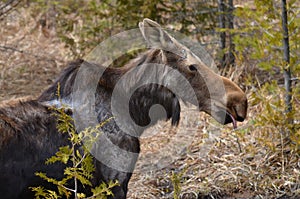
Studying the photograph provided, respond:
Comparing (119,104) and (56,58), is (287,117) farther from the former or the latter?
(56,58)

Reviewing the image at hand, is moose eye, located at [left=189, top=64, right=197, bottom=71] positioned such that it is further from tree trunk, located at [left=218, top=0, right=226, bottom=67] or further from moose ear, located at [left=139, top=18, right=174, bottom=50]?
tree trunk, located at [left=218, top=0, right=226, bottom=67]

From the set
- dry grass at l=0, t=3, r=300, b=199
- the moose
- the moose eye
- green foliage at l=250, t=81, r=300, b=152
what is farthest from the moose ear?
green foliage at l=250, t=81, r=300, b=152

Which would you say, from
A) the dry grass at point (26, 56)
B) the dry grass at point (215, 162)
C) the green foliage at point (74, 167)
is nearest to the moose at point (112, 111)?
the green foliage at point (74, 167)

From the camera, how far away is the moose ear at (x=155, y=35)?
5440mm

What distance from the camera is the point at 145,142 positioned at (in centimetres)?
845

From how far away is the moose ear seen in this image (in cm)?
544

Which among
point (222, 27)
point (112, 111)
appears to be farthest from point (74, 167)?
point (222, 27)

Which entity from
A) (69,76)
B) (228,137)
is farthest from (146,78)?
(228,137)

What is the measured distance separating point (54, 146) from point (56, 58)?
6.96 metres

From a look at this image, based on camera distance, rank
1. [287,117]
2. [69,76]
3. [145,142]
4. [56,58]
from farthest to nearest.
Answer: [56,58] → [145,142] → [287,117] → [69,76]

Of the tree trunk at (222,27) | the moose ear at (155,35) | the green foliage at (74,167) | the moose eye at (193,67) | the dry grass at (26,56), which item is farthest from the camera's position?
the dry grass at (26,56)

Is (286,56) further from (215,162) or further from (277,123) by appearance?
(215,162)

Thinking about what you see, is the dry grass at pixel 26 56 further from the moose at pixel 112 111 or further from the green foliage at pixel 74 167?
the green foliage at pixel 74 167

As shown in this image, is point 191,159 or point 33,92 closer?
point 191,159
